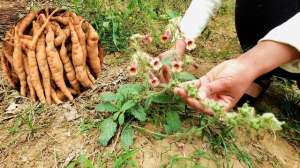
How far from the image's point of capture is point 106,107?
165 centimetres

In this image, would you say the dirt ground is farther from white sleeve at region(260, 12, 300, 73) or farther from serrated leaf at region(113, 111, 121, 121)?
white sleeve at region(260, 12, 300, 73)

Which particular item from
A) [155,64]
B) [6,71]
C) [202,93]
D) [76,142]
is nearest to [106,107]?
[76,142]

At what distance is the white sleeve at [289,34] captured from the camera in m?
1.42

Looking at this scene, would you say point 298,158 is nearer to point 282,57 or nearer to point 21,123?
point 282,57

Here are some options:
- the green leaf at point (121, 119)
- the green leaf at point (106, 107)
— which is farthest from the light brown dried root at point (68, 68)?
the green leaf at point (121, 119)

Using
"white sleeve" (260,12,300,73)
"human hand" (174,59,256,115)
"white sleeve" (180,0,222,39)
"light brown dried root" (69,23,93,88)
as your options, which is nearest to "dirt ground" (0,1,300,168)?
"light brown dried root" (69,23,93,88)

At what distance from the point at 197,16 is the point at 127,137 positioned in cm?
55

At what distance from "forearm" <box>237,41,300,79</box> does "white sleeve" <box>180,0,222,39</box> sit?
0.37 meters

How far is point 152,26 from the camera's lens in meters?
2.28

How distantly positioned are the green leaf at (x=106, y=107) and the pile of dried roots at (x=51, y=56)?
36cm

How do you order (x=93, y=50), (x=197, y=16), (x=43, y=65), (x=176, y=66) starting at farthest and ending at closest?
(x=93, y=50) < (x=43, y=65) < (x=197, y=16) < (x=176, y=66)

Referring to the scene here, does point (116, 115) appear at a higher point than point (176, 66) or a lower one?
lower

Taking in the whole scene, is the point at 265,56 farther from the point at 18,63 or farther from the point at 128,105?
the point at 18,63

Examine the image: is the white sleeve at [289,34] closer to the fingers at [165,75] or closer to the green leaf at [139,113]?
the fingers at [165,75]
